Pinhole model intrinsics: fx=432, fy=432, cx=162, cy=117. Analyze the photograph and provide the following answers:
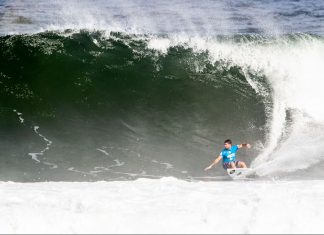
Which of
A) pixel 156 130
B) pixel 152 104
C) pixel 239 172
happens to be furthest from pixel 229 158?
pixel 152 104

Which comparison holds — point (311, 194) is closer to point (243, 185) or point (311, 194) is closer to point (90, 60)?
point (243, 185)

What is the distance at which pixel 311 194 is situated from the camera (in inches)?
232

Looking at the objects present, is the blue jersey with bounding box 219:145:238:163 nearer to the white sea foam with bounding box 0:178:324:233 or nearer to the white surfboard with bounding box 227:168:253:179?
the white surfboard with bounding box 227:168:253:179

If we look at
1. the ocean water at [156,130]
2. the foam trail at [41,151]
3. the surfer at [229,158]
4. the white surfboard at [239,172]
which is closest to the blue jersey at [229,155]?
the surfer at [229,158]

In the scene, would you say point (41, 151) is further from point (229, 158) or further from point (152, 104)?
point (229, 158)

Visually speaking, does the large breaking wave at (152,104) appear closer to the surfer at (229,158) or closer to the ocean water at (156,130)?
the ocean water at (156,130)

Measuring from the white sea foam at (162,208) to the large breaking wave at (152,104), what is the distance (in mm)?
2984

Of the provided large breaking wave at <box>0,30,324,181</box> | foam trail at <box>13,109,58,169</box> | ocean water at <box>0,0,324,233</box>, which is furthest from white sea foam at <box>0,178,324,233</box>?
foam trail at <box>13,109,58,169</box>

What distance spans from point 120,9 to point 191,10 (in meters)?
4.71

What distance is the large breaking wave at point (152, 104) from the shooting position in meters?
9.78

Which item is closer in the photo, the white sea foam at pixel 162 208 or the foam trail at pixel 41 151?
the white sea foam at pixel 162 208

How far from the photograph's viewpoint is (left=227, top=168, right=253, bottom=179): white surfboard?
353 inches

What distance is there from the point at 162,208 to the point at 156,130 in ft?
19.9

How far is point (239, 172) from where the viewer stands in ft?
29.6
